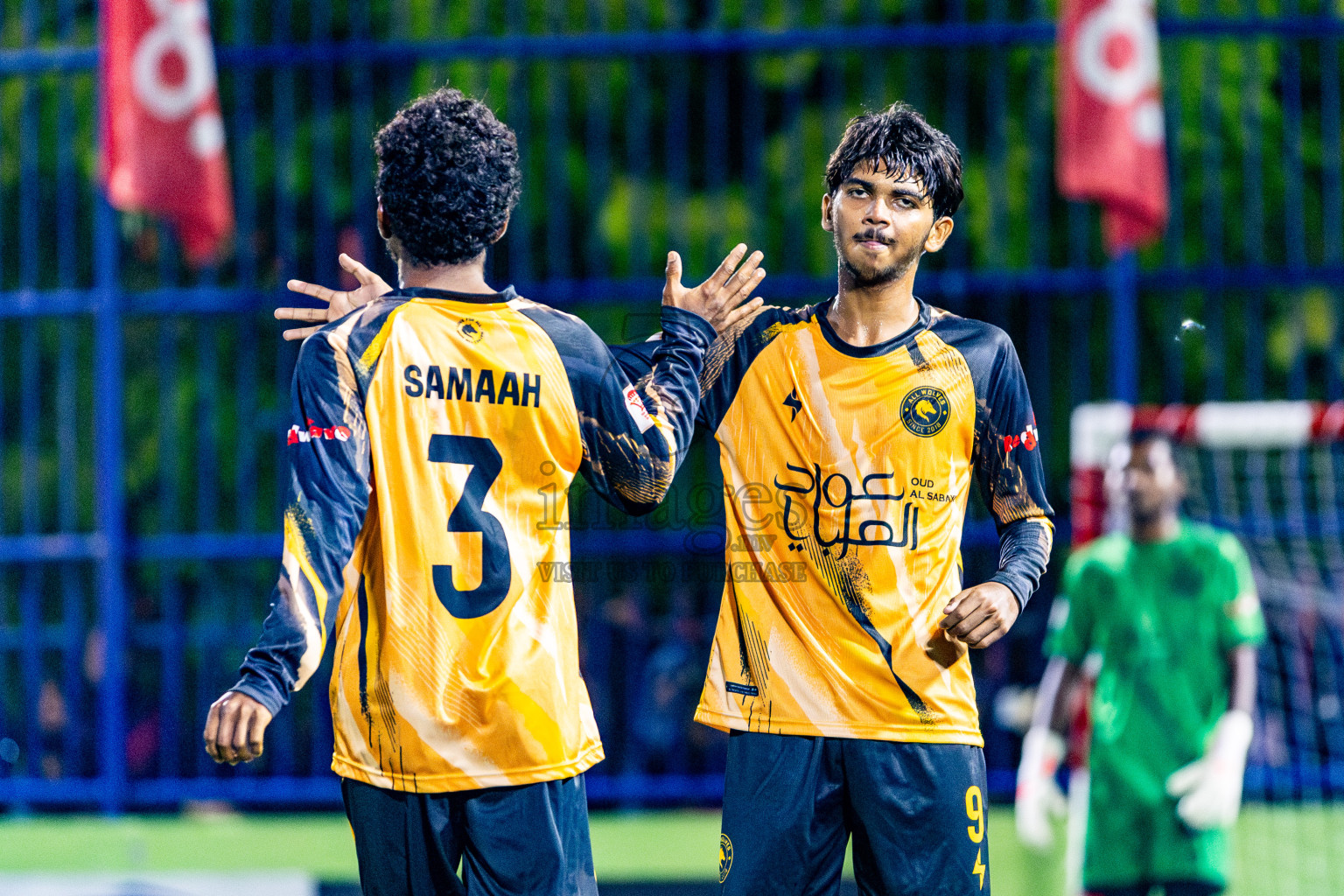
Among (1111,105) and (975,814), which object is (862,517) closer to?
(975,814)

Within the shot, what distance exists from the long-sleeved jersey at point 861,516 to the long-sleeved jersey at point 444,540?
1.44 feet

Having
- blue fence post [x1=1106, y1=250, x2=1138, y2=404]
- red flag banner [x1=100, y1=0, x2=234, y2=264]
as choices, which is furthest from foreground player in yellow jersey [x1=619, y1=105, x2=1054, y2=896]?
red flag banner [x1=100, y1=0, x2=234, y2=264]

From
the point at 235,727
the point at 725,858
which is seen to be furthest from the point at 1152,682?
the point at 235,727

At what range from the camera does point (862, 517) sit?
2.80 m

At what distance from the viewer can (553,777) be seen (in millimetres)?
2480

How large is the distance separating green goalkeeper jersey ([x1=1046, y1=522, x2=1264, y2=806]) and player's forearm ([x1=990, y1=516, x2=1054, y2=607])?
171cm

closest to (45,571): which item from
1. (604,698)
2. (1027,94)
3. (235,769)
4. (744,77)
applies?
(235,769)

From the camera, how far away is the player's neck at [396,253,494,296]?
255cm

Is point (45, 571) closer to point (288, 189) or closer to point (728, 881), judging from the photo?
point (288, 189)

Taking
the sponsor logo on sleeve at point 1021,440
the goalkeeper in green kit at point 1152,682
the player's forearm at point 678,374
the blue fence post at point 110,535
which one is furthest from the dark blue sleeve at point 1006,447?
the blue fence post at point 110,535

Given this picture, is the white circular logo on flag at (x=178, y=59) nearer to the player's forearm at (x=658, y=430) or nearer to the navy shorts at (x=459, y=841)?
the player's forearm at (x=658, y=430)

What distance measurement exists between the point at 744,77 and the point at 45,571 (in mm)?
4435

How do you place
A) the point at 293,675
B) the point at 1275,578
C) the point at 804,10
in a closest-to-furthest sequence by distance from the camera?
the point at 293,675 → the point at 1275,578 → the point at 804,10

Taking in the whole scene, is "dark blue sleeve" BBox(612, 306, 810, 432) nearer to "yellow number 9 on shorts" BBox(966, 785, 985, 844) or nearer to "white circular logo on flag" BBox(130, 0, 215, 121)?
"yellow number 9 on shorts" BBox(966, 785, 985, 844)
